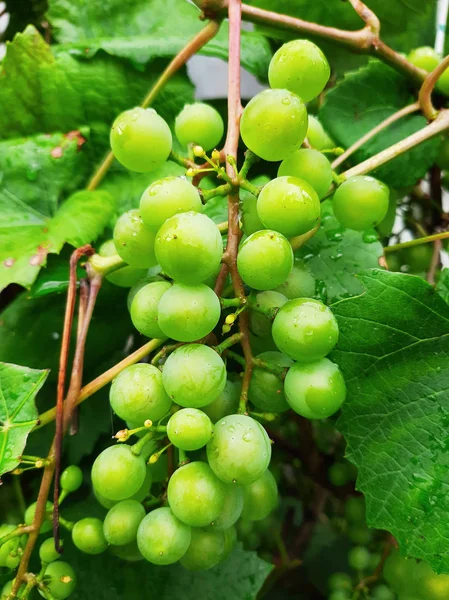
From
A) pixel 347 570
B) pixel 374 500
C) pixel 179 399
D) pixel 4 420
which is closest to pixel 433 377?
pixel 374 500

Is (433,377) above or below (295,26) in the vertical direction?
below

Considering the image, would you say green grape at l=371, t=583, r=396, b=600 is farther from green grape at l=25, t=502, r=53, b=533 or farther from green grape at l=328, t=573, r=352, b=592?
green grape at l=25, t=502, r=53, b=533

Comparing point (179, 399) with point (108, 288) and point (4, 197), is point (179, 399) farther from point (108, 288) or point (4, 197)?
point (4, 197)

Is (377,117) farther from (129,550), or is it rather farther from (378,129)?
(129,550)

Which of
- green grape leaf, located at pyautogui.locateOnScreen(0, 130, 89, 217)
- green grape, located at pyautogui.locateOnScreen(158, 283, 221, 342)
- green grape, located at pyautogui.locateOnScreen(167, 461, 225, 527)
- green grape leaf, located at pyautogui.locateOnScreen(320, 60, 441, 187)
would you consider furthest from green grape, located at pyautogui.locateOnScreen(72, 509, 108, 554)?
green grape leaf, located at pyautogui.locateOnScreen(320, 60, 441, 187)

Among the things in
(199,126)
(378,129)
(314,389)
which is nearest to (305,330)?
(314,389)

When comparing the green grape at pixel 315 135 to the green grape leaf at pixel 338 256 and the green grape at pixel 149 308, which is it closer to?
the green grape leaf at pixel 338 256

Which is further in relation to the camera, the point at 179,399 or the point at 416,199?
the point at 416,199
